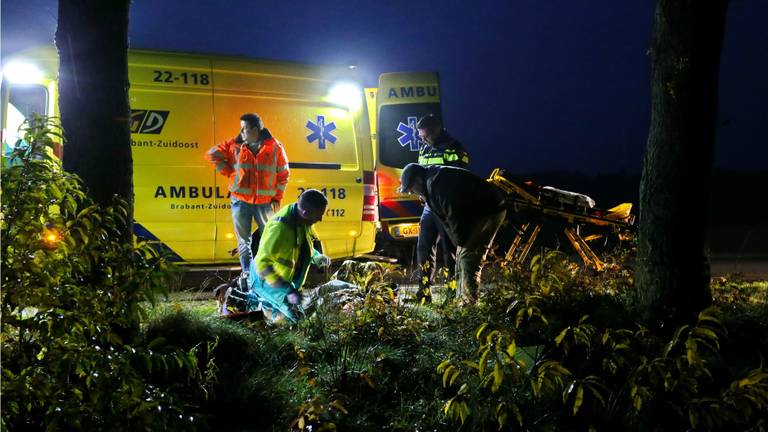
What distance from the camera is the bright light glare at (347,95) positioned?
26.5 ft

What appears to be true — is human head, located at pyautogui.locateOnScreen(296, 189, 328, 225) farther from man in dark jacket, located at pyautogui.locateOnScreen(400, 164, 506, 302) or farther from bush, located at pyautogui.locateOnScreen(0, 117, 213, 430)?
bush, located at pyautogui.locateOnScreen(0, 117, 213, 430)

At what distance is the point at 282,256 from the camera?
4.81m

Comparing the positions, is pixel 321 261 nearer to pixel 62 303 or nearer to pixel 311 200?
pixel 311 200

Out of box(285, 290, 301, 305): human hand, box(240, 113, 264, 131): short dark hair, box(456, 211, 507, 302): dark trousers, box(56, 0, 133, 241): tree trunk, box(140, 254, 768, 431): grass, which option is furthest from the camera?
box(240, 113, 264, 131): short dark hair

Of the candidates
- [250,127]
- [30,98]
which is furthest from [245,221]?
[30,98]

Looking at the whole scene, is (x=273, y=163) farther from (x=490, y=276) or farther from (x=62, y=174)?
(x=62, y=174)

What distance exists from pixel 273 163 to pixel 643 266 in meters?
3.96

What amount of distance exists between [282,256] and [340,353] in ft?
3.97

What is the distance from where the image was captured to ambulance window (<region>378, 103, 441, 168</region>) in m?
9.41

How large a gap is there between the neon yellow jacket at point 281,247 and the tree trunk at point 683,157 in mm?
2318

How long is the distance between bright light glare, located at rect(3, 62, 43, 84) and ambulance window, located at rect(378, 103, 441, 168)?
4.31 m

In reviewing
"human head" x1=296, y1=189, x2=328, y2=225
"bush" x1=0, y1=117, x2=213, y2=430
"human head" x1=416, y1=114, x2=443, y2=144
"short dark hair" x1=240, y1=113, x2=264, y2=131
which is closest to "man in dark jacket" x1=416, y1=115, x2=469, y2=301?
"human head" x1=416, y1=114, x2=443, y2=144

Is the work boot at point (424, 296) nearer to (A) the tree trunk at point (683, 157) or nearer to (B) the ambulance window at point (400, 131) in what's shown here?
(A) the tree trunk at point (683, 157)

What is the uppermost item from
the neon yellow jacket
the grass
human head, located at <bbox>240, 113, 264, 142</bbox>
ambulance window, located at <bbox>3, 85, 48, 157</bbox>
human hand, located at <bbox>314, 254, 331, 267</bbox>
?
ambulance window, located at <bbox>3, 85, 48, 157</bbox>
